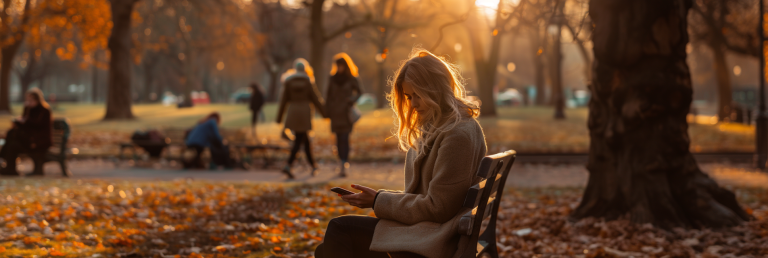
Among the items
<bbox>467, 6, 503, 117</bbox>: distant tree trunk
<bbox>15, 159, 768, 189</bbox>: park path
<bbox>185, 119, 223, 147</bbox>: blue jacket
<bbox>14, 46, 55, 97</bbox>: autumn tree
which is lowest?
<bbox>15, 159, 768, 189</bbox>: park path

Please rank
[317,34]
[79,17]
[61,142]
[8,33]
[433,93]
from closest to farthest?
[433,93] < [61,142] < [317,34] < [79,17] < [8,33]

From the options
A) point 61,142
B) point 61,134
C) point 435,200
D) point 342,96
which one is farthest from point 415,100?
point 61,134

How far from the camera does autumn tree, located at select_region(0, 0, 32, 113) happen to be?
23972mm

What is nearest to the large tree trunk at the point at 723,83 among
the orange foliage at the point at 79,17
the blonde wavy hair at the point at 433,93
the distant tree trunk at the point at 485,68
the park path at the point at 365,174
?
the distant tree trunk at the point at 485,68

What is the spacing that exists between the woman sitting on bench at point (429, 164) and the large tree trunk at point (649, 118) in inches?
125

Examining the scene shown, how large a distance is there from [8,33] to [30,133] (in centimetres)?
1868

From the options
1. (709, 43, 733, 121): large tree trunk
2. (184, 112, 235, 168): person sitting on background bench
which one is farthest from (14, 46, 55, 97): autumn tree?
(709, 43, 733, 121): large tree trunk

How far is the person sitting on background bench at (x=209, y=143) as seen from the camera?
11828mm

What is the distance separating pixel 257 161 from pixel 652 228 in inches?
357

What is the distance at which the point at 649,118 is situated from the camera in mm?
5680

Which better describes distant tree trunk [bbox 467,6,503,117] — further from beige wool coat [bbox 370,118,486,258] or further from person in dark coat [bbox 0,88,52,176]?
beige wool coat [bbox 370,118,486,258]

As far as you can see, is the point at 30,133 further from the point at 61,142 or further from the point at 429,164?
the point at 429,164

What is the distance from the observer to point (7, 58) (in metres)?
30.9

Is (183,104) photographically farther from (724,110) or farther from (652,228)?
(652,228)
